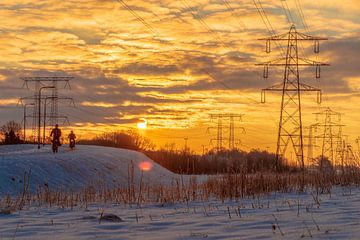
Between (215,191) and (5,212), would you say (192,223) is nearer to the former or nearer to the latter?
(5,212)

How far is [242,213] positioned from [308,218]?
6.90 feet

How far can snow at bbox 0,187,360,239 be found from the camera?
376 inches

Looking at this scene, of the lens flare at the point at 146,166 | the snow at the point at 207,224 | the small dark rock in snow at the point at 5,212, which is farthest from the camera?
the lens flare at the point at 146,166

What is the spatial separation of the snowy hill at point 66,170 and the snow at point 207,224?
19673 millimetres

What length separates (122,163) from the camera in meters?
55.2

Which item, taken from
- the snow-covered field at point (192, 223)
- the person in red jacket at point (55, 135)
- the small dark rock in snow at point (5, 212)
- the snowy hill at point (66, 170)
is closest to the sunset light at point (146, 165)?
the snowy hill at point (66, 170)

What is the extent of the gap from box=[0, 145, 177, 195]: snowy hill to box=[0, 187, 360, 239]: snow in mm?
19673

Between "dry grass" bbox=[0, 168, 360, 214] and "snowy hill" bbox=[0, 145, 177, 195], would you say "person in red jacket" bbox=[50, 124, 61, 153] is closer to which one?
"snowy hill" bbox=[0, 145, 177, 195]

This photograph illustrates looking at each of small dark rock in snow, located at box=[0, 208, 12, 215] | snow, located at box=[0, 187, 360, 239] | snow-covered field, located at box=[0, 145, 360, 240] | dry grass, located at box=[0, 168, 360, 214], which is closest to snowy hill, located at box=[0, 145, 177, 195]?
dry grass, located at box=[0, 168, 360, 214]

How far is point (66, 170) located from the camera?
44.6 metres

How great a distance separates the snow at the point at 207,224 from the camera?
31.3ft

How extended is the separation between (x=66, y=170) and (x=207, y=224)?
34.4m

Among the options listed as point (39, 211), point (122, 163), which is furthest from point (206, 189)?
point (122, 163)

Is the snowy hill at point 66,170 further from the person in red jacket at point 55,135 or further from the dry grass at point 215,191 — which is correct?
the dry grass at point 215,191
